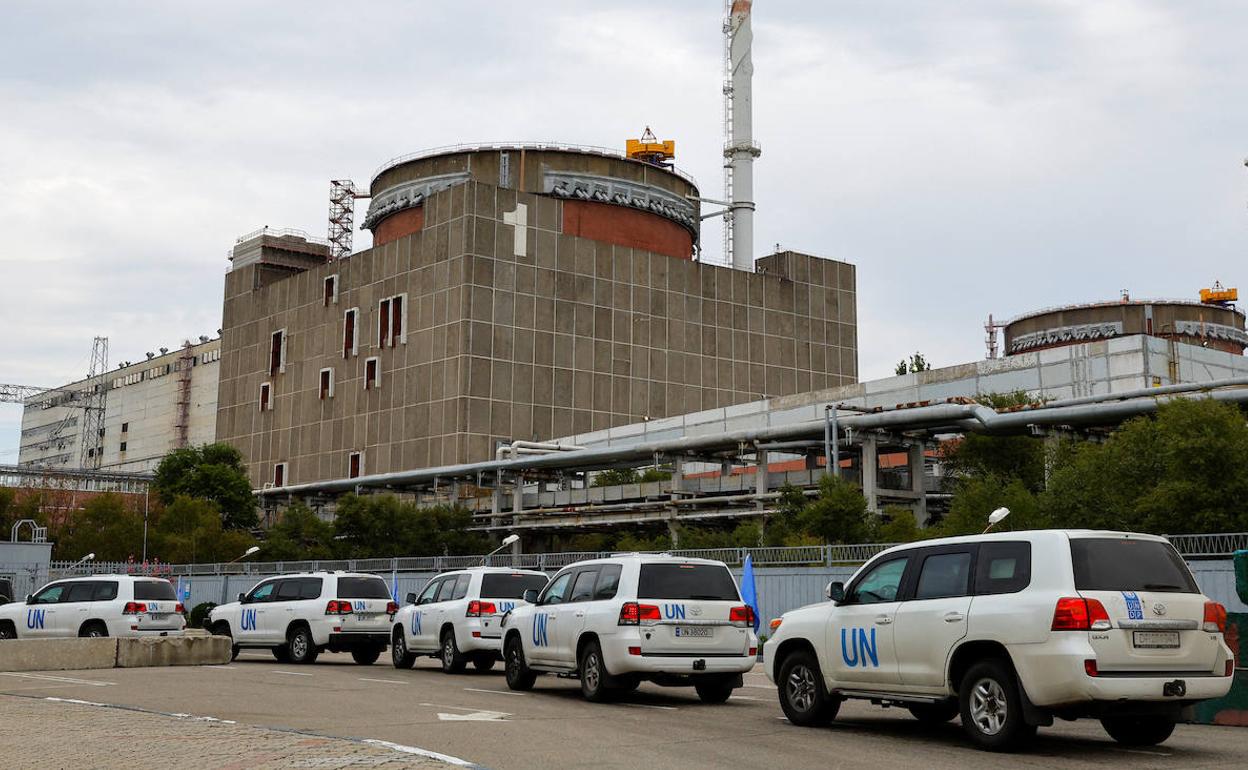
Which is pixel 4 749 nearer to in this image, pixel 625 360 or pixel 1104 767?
pixel 1104 767

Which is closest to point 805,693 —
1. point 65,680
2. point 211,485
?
point 65,680

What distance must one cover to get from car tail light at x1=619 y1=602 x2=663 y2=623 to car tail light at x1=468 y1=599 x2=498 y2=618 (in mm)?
6228

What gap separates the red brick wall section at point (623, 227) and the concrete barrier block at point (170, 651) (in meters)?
65.6

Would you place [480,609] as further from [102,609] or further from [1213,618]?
[1213,618]

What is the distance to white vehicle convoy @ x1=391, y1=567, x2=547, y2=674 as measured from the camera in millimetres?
22203

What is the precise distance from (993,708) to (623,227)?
265 feet

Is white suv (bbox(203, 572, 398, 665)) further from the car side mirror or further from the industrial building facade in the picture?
the industrial building facade

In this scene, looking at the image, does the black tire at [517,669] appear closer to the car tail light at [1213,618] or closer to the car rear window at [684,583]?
the car rear window at [684,583]

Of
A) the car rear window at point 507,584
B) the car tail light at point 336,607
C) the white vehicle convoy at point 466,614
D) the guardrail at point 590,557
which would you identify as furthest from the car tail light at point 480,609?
the guardrail at point 590,557

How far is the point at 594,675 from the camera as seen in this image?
1692cm

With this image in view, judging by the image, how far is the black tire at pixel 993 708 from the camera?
11375 mm

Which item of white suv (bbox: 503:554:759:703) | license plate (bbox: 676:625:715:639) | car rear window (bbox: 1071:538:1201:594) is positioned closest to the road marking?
white suv (bbox: 503:554:759:703)

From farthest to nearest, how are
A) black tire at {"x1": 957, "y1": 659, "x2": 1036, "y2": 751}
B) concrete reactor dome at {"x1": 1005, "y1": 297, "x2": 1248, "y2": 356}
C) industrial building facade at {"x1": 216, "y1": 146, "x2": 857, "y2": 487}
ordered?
concrete reactor dome at {"x1": 1005, "y1": 297, "x2": 1248, "y2": 356} < industrial building facade at {"x1": 216, "y1": 146, "x2": 857, "y2": 487} < black tire at {"x1": 957, "y1": 659, "x2": 1036, "y2": 751}

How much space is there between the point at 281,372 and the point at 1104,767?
91289mm
